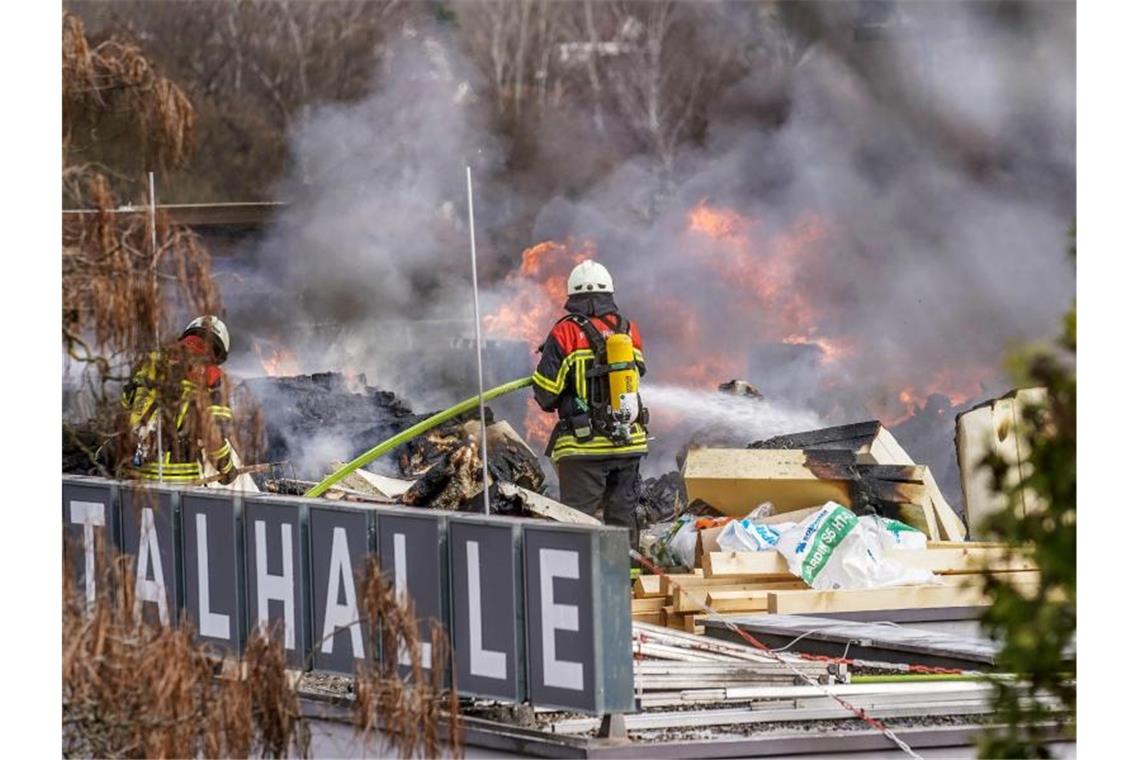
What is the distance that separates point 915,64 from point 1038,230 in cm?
147

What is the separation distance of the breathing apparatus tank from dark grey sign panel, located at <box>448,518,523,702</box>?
4272mm

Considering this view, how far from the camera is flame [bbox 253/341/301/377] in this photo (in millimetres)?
15808

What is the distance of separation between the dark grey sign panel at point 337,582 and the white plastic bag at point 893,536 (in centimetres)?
473

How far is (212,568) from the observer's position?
9922 millimetres

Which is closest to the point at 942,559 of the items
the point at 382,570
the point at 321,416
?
the point at 321,416

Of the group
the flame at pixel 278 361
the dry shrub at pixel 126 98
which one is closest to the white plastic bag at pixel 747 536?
the flame at pixel 278 361

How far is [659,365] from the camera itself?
1567 cm

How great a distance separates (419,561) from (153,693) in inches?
73.9

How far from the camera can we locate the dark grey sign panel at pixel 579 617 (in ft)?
28.2

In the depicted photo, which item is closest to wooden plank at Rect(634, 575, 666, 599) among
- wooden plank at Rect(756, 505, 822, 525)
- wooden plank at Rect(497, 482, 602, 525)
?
wooden plank at Rect(497, 482, 602, 525)

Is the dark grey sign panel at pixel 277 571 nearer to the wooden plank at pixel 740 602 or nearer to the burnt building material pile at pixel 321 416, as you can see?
the wooden plank at pixel 740 602

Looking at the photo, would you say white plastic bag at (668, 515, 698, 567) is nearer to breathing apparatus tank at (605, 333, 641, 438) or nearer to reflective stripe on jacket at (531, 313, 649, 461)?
reflective stripe on jacket at (531, 313, 649, 461)

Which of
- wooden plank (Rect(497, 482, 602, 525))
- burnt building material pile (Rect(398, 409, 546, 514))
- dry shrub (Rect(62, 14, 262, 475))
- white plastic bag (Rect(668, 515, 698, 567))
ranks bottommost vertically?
white plastic bag (Rect(668, 515, 698, 567))

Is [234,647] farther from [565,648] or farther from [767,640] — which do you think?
[767,640]
